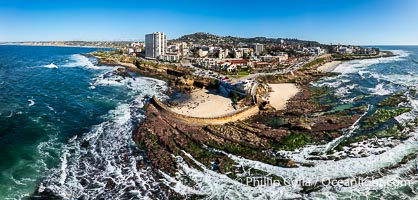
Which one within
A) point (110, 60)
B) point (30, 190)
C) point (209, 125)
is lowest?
point (30, 190)

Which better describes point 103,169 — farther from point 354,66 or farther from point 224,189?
point 354,66

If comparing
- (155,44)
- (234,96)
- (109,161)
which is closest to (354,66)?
(155,44)

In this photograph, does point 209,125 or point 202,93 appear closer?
point 209,125

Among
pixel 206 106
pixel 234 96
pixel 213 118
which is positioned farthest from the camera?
pixel 234 96

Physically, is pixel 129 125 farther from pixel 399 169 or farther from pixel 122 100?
pixel 399 169

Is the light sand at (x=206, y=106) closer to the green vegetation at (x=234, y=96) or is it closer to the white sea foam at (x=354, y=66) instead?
the green vegetation at (x=234, y=96)

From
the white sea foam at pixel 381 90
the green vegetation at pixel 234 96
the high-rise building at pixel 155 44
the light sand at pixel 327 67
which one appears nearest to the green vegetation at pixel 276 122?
the green vegetation at pixel 234 96

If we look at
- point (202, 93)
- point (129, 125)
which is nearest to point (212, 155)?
point (129, 125)
